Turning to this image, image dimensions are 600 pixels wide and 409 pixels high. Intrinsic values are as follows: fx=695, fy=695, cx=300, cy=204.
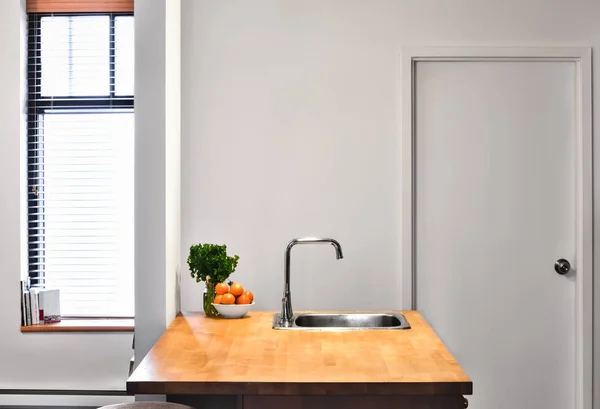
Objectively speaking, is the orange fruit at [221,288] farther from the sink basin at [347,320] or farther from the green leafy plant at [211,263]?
the sink basin at [347,320]

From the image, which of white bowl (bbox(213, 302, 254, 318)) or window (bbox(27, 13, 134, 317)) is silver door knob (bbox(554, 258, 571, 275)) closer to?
white bowl (bbox(213, 302, 254, 318))

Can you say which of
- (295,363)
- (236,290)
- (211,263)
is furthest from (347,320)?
(295,363)

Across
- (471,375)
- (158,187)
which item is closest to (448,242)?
(471,375)

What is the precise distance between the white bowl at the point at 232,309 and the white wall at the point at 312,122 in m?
0.53

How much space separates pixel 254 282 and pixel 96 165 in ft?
3.61

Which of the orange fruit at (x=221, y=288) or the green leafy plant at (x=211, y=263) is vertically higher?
the green leafy plant at (x=211, y=263)

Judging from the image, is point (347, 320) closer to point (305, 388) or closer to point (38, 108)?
point (305, 388)

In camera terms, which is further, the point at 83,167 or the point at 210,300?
the point at 83,167

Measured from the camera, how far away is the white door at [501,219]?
330 cm

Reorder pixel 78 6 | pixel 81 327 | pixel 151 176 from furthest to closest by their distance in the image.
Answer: pixel 78 6 < pixel 81 327 < pixel 151 176

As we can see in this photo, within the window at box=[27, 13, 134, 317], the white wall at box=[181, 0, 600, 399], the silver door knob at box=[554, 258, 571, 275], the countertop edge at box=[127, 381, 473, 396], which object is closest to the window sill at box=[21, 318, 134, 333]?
the window at box=[27, 13, 134, 317]

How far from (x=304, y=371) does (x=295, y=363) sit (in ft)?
0.32

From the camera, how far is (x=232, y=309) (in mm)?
2746

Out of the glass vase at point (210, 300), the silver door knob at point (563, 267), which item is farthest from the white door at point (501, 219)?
the glass vase at point (210, 300)
